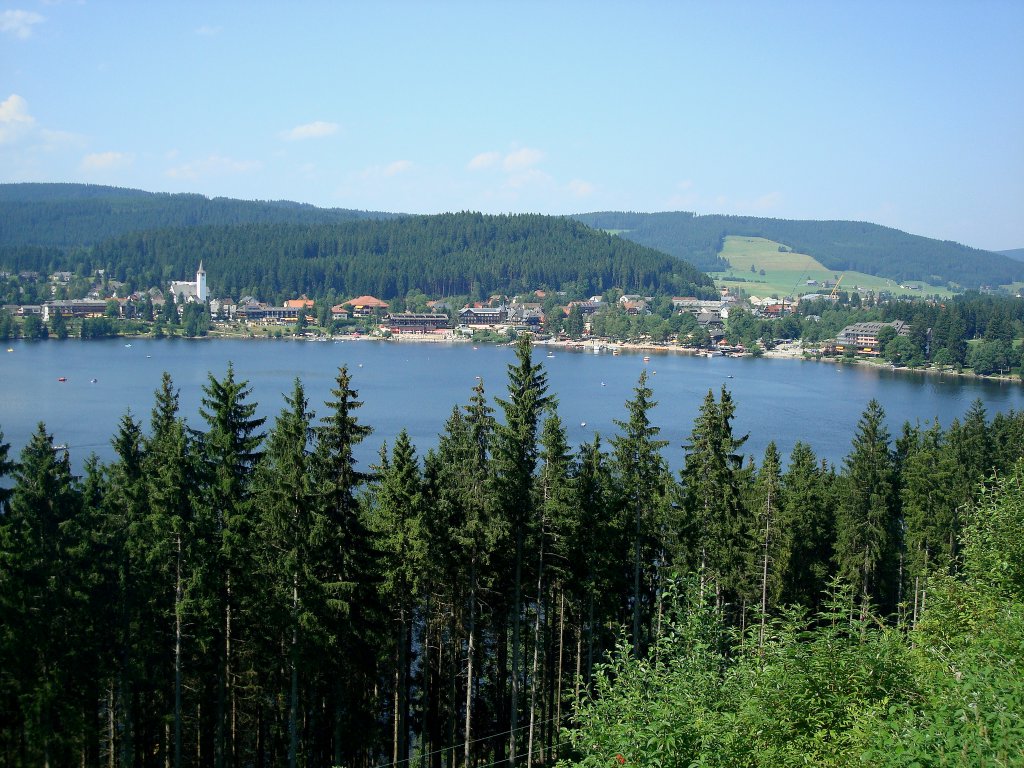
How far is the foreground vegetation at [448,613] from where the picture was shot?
14.5 feet

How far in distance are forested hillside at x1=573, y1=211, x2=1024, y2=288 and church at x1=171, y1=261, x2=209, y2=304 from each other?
78.9 metres

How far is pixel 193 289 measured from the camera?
83.6m

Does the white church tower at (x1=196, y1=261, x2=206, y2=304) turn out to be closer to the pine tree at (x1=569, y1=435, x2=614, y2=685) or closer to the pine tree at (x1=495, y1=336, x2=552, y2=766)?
the pine tree at (x1=569, y1=435, x2=614, y2=685)

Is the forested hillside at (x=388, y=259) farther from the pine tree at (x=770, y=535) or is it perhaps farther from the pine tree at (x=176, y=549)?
the pine tree at (x=176, y=549)

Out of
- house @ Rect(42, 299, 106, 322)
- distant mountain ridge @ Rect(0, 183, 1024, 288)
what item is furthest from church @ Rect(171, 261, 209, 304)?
distant mountain ridge @ Rect(0, 183, 1024, 288)

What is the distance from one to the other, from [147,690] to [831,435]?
28036mm

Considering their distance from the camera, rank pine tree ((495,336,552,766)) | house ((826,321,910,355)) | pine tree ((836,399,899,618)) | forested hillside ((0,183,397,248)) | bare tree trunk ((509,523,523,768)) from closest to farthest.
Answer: pine tree ((495,336,552,766)) < bare tree trunk ((509,523,523,768)) < pine tree ((836,399,899,618)) < house ((826,321,910,355)) < forested hillside ((0,183,397,248))

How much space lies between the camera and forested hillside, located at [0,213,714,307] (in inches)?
3423

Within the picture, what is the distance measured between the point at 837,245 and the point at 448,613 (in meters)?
171

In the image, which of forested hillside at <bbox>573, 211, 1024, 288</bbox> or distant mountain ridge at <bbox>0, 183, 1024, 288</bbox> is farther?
forested hillside at <bbox>573, 211, 1024, 288</bbox>

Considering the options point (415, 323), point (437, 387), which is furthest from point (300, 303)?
point (437, 387)

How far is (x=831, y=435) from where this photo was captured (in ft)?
106

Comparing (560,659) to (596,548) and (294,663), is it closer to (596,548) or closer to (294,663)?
(596,548)

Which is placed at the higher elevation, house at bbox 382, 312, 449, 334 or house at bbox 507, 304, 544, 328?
house at bbox 507, 304, 544, 328
